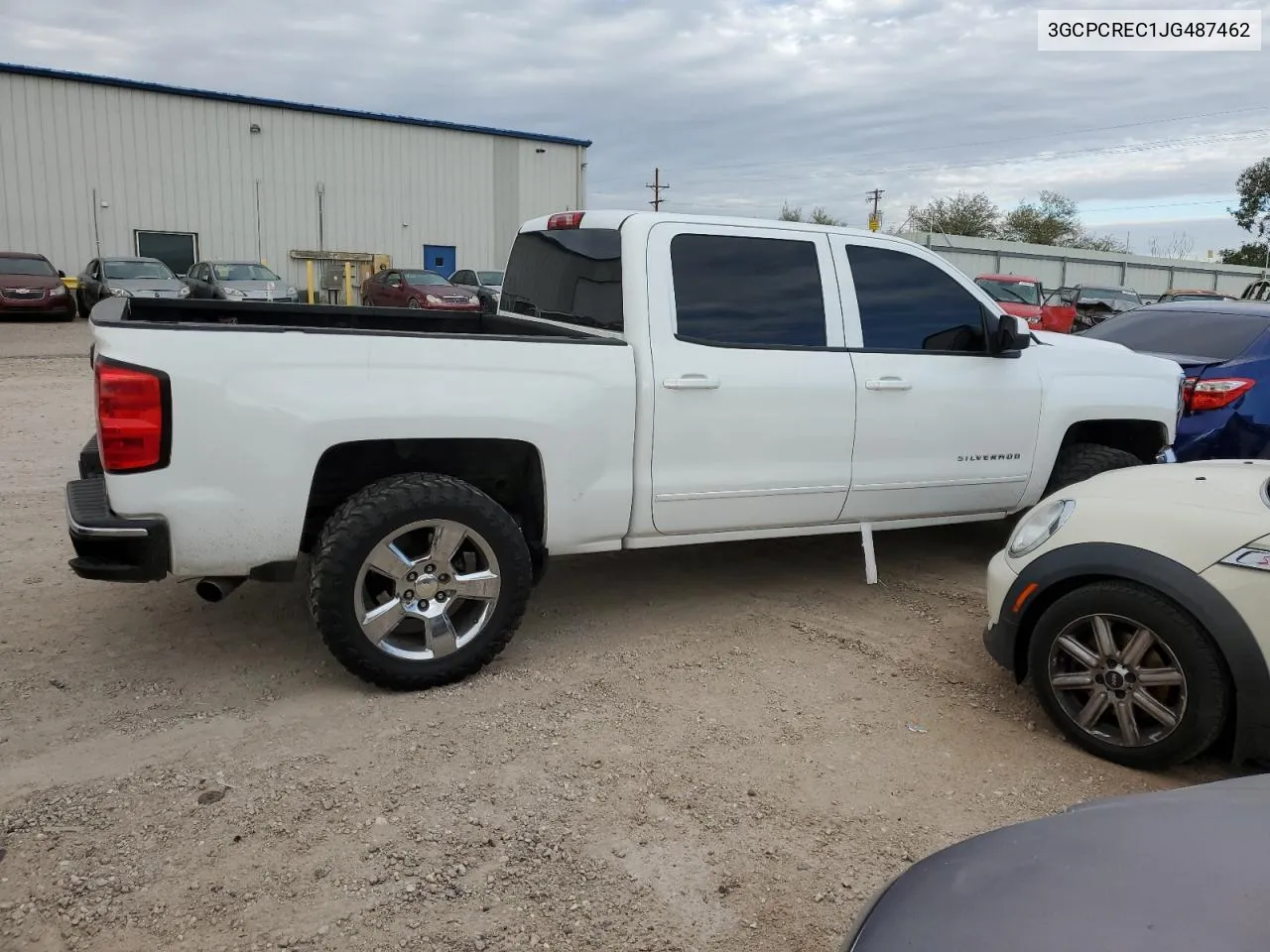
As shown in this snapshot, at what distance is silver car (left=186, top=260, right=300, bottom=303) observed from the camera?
77.8 feet

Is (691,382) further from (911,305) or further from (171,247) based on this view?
(171,247)

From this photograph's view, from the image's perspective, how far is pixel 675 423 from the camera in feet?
14.2

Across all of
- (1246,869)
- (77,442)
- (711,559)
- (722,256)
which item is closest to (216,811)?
(1246,869)

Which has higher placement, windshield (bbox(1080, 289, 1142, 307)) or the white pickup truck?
windshield (bbox(1080, 289, 1142, 307))

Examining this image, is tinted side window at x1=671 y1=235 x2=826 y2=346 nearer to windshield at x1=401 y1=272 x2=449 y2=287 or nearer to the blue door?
windshield at x1=401 y1=272 x2=449 y2=287

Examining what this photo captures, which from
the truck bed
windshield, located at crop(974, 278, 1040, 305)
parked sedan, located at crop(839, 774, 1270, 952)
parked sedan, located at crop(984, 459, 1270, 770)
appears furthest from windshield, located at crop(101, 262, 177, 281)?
parked sedan, located at crop(839, 774, 1270, 952)

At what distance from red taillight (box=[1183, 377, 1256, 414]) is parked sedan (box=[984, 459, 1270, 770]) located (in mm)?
2857

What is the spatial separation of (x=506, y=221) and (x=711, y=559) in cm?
3366

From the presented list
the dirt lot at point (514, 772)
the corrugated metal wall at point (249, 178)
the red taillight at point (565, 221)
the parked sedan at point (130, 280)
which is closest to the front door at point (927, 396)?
the dirt lot at point (514, 772)

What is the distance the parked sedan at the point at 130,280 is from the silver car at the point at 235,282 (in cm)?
66

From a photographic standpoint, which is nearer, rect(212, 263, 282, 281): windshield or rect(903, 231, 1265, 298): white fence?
rect(212, 263, 282, 281): windshield

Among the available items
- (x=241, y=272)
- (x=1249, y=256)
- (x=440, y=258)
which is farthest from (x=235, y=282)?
(x=1249, y=256)

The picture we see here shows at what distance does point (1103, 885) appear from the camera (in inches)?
61.3

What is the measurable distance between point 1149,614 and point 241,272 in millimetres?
24811
